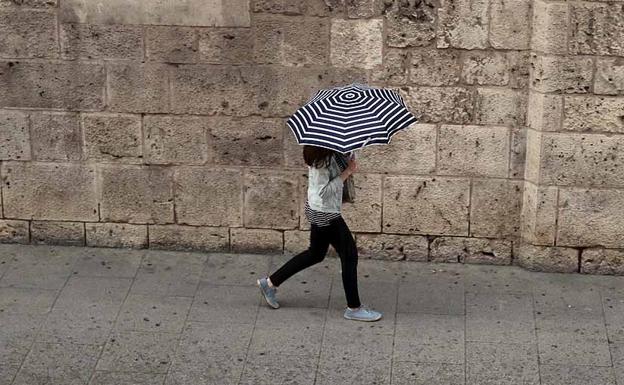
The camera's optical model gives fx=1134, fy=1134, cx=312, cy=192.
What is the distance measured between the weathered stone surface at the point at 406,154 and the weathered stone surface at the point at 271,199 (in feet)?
1.85

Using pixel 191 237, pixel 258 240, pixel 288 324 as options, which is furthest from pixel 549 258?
pixel 191 237

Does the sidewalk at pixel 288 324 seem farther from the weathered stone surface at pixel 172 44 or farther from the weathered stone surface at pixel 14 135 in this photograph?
the weathered stone surface at pixel 172 44

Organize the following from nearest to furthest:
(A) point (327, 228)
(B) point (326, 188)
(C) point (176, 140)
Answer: (B) point (326, 188) → (A) point (327, 228) → (C) point (176, 140)

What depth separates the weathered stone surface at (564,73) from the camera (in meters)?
7.70

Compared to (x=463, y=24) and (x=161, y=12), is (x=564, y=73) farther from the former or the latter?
(x=161, y=12)

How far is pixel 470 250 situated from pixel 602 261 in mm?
946

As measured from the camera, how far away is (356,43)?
313 inches

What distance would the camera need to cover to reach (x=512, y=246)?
328 inches

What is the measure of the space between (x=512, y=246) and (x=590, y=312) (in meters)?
0.88

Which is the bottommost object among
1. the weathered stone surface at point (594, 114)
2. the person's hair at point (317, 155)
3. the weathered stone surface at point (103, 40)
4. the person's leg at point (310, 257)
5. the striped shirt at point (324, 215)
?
the person's leg at point (310, 257)

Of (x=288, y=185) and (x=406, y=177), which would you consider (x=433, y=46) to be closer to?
(x=406, y=177)

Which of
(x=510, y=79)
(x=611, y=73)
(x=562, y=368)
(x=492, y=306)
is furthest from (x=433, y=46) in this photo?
(x=562, y=368)

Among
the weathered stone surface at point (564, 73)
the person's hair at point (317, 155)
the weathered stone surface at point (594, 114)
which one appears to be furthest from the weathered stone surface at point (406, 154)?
the person's hair at point (317, 155)

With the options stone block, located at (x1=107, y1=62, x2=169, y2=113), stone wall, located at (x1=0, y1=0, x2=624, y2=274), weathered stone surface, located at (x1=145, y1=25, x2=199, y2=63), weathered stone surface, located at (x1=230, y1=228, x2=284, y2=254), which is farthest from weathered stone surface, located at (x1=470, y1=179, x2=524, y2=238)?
stone block, located at (x1=107, y1=62, x2=169, y2=113)
